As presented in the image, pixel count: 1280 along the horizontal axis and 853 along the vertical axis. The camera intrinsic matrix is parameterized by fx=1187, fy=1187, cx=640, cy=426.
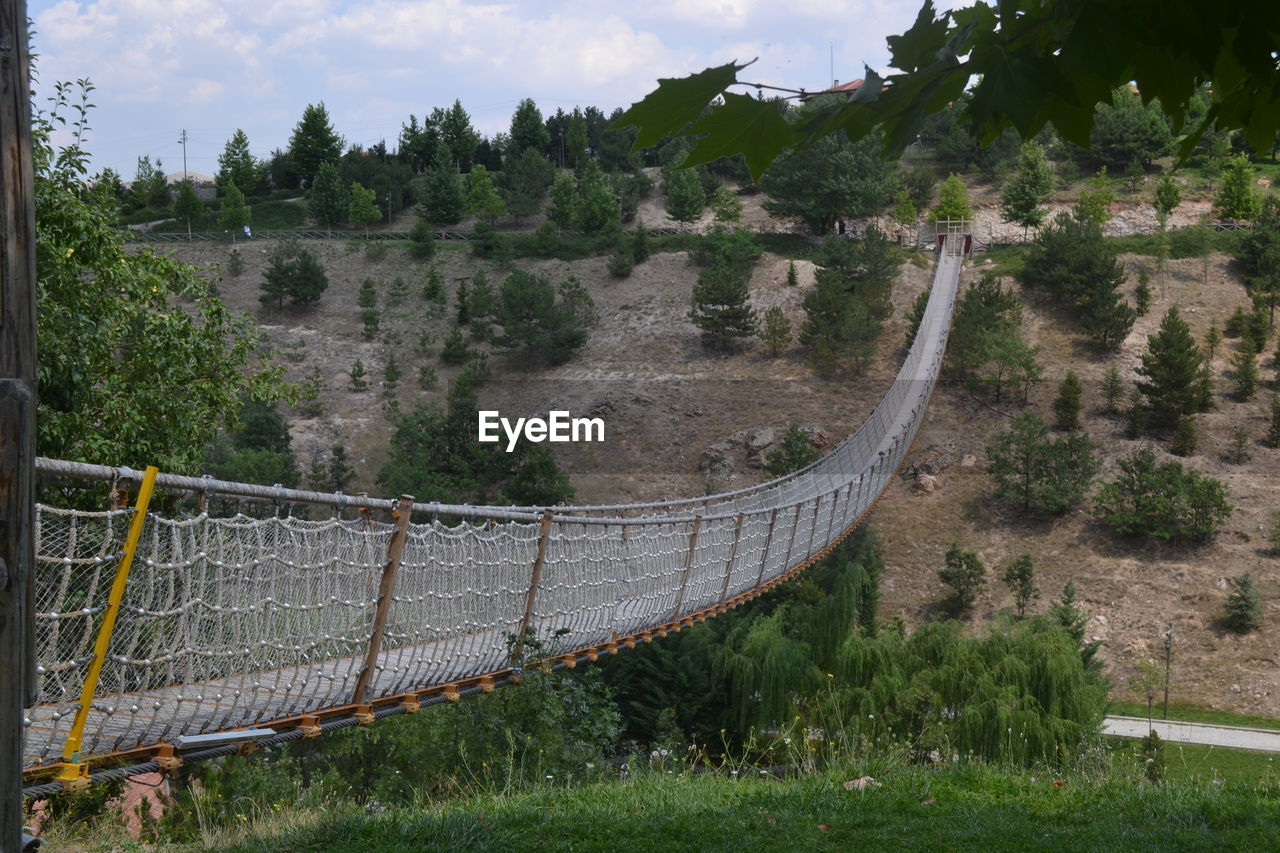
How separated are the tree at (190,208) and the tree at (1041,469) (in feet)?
81.0

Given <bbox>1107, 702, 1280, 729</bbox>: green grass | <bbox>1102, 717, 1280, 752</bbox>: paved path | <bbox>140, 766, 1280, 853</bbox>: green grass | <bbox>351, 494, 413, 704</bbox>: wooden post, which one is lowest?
<bbox>1107, 702, 1280, 729</bbox>: green grass

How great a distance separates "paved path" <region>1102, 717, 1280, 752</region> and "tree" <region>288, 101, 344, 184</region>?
33.7 m

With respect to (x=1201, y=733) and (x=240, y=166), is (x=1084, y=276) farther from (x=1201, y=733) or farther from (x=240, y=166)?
(x=240, y=166)

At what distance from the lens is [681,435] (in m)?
20.8

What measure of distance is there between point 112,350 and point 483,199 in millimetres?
25311

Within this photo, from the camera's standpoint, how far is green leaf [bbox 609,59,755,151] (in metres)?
1.18

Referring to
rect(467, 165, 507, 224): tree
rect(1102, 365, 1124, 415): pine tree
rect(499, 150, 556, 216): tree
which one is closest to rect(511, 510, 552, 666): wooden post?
rect(1102, 365, 1124, 415): pine tree

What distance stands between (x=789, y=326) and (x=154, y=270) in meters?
16.3

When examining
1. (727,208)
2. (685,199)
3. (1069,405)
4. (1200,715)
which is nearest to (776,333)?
(1069,405)

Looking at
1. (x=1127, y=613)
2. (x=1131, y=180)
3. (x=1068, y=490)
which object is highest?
(x=1131, y=180)

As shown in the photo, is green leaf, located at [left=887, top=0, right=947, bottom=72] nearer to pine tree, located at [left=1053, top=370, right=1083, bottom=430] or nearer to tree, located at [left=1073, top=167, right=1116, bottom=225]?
pine tree, located at [left=1053, top=370, right=1083, bottom=430]

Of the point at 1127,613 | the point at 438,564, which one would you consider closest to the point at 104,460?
the point at 438,564

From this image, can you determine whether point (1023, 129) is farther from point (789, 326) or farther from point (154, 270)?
point (789, 326)

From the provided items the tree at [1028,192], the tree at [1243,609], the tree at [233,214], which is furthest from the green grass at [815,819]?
the tree at [233,214]
